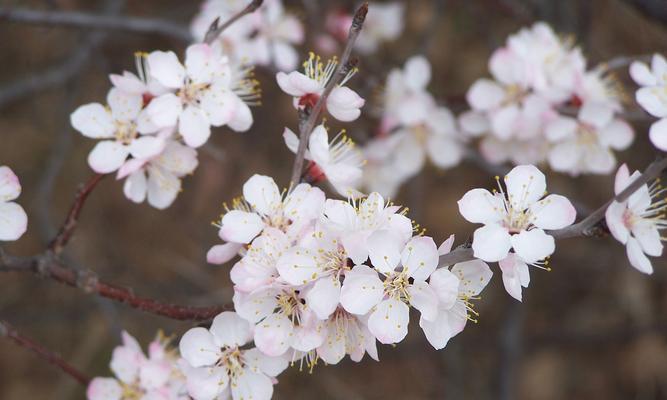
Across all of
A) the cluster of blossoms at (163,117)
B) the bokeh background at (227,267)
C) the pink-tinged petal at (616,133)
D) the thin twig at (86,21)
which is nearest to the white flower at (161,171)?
the cluster of blossoms at (163,117)

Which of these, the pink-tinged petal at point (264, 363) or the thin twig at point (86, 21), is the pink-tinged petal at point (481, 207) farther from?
the thin twig at point (86, 21)

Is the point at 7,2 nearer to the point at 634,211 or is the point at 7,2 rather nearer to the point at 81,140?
the point at 81,140

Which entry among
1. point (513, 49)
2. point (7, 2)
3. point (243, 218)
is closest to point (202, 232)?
point (7, 2)

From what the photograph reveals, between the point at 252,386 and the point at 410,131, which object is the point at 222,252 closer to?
the point at 252,386

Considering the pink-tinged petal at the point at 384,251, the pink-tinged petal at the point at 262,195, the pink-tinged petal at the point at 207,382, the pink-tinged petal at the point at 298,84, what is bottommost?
the pink-tinged petal at the point at 207,382

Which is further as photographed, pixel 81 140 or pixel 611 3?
pixel 81 140
